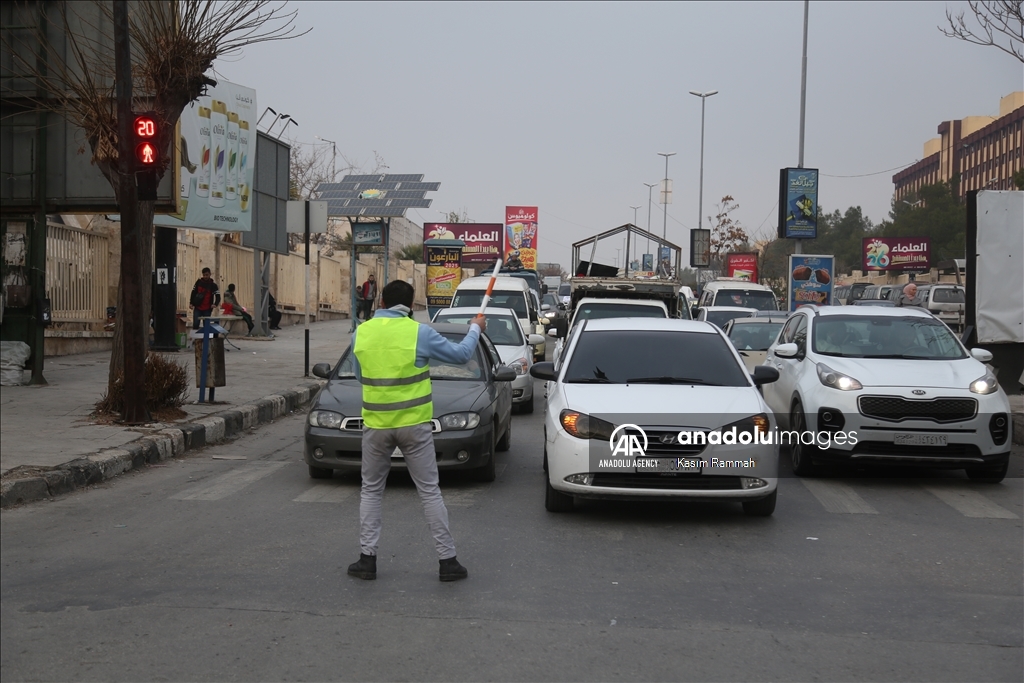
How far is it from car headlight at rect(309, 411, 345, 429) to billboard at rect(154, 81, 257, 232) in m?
14.1

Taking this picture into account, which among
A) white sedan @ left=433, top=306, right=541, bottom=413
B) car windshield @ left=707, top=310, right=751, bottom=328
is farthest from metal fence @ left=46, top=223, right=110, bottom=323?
car windshield @ left=707, top=310, right=751, bottom=328

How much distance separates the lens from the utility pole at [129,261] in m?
11.8

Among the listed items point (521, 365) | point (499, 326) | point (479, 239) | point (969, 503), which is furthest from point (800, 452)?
point (479, 239)

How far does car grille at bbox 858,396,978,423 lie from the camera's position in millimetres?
9609

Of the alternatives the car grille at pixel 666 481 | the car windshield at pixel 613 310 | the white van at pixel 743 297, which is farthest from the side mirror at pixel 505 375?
the white van at pixel 743 297

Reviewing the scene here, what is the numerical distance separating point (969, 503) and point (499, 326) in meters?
8.81

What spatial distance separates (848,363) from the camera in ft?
34.3

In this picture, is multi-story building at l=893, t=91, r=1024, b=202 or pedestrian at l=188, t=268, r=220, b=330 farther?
multi-story building at l=893, t=91, r=1024, b=202

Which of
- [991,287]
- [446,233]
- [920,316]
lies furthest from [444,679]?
[446,233]

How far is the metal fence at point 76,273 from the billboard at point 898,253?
58985 millimetres

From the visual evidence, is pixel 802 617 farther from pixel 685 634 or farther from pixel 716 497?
pixel 716 497

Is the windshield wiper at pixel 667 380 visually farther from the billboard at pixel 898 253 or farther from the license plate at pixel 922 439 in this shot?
the billboard at pixel 898 253

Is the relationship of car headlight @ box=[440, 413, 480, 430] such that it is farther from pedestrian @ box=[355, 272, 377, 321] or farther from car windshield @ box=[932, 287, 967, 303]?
car windshield @ box=[932, 287, 967, 303]

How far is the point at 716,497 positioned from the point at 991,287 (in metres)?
9.65
